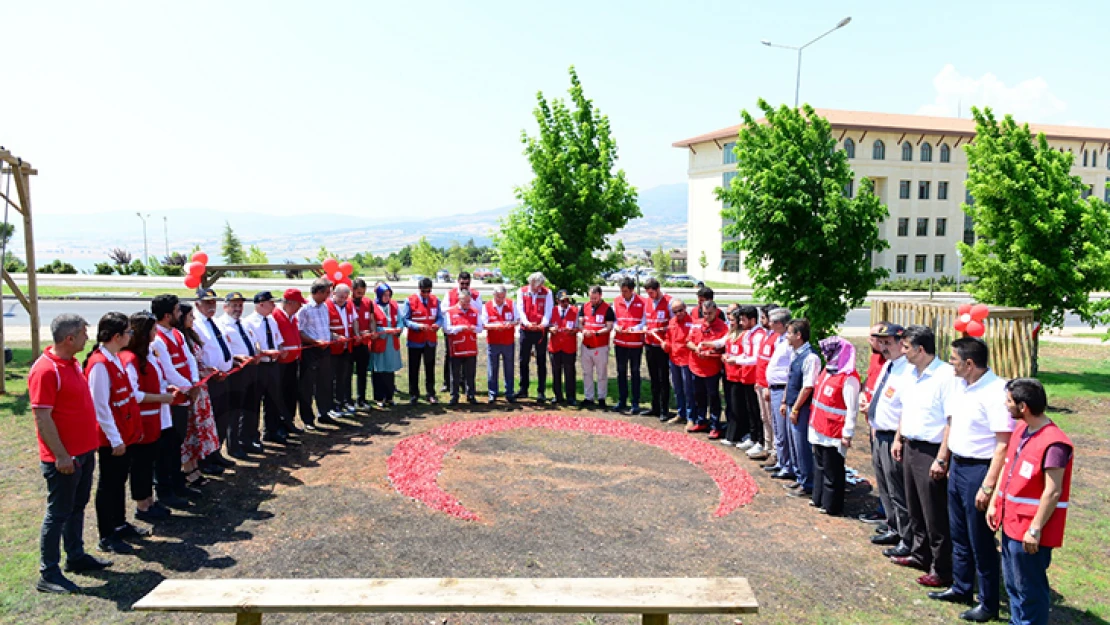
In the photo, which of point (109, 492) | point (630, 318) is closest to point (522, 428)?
point (630, 318)

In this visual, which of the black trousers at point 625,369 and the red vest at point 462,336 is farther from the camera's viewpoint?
the red vest at point 462,336

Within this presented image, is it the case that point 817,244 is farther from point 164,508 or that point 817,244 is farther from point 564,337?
point 164,508

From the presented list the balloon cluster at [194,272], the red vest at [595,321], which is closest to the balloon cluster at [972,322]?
the red vest at [595,321]

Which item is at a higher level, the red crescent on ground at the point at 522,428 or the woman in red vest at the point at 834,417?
the woman in red vest at the point at 834,417

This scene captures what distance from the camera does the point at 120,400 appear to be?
634 cm

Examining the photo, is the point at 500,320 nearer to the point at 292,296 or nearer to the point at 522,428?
the point at 522,428

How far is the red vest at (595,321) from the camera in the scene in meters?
12.4

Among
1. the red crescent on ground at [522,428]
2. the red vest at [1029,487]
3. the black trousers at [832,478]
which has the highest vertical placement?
the red vest at [1029,487]

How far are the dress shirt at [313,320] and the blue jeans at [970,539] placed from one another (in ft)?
28.8

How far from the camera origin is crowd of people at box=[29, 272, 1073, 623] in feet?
17.5

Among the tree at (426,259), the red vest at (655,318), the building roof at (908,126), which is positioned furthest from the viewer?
the building roof at (908,126)

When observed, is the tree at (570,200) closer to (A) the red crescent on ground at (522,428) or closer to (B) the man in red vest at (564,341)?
(B) the man in red vest at (564,341)

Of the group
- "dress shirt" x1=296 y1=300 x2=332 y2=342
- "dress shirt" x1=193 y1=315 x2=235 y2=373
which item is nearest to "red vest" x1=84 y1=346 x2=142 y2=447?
"dress shirt" x1=193 y1=315 x2=235 y2=373

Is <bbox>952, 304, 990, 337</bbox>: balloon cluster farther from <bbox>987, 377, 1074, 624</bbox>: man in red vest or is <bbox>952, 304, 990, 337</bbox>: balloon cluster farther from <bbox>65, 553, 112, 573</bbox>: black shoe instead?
<bbox>65, 553, 112, 573</bbox>: black shoe
